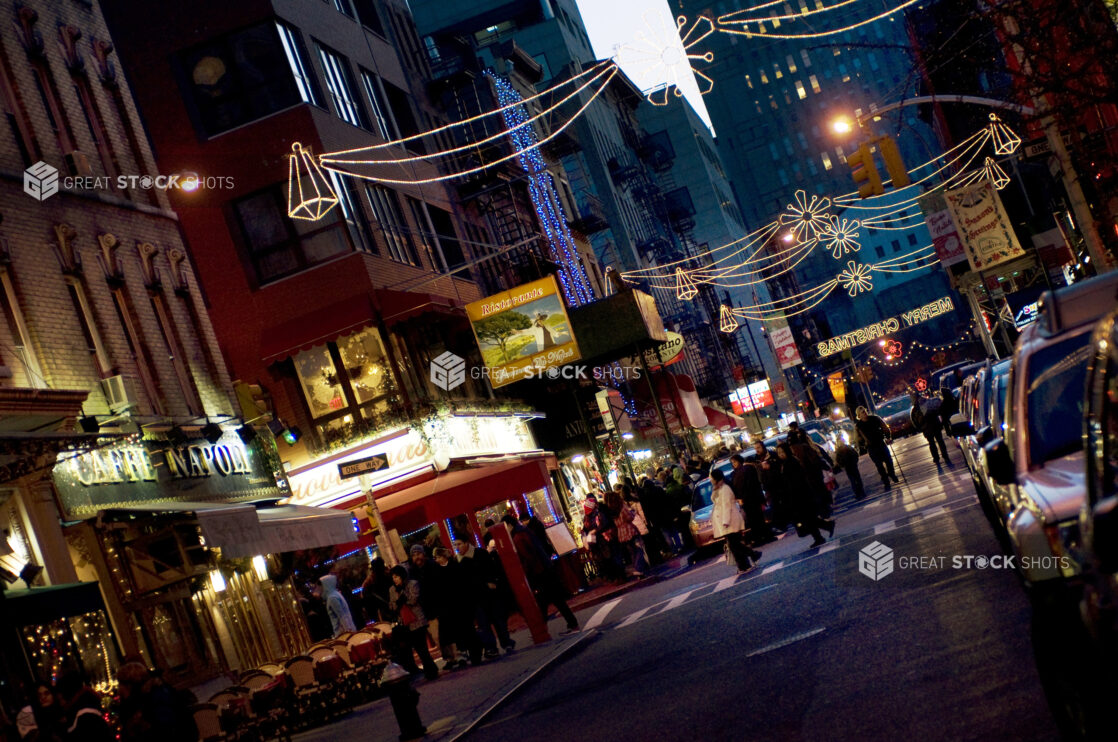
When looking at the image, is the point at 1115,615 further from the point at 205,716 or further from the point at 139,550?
the point at 139,550

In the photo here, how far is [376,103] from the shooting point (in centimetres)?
3825

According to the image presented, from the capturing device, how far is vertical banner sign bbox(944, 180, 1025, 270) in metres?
32.3

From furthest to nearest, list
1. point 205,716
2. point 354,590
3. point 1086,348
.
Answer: point 354,590
point 205,716
point 1086,348

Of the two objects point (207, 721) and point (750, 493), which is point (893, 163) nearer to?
point (750, 493)

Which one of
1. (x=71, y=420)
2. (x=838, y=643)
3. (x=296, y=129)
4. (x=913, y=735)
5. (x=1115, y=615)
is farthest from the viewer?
(x=296, y=129)

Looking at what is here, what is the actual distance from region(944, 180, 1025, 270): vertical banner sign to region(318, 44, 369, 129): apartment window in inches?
576

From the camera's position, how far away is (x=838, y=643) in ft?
36.0

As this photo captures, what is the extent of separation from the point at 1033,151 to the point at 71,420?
29.6 m

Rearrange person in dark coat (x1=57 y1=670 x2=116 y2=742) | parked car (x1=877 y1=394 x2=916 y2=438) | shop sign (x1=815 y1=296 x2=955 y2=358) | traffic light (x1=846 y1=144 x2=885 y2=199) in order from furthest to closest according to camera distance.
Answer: shop sign (x1=815 y1=296 x2=955 y2=358) → parked car (x1=877 y1=394 x2=916 y2=438) → traffic light (x1=846 y1=144 x2=885 y2=199) → person in dark coat (x1=57 y1=670 x2=116 y2=742)

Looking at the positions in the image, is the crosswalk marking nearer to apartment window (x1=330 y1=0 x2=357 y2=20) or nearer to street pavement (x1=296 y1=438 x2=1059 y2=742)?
street pavement (x1=296 y1=438 x2=1059 y2=742)

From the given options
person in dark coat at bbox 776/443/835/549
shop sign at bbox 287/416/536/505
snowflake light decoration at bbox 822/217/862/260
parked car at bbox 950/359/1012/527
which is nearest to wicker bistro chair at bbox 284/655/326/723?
person in dark coat at bbox 776/443/835/549

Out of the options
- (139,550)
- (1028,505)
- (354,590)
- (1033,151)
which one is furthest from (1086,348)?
(1033,151)

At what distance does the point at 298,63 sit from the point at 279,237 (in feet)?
13.6

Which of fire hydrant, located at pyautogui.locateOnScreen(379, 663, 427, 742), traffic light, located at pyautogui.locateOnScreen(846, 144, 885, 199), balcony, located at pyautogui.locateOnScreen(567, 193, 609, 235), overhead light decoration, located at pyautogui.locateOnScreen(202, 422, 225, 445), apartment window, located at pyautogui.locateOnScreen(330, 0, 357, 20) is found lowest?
fire hydrant, located at pyautogui.locateOnScreen(379, 663, 427, 742)
